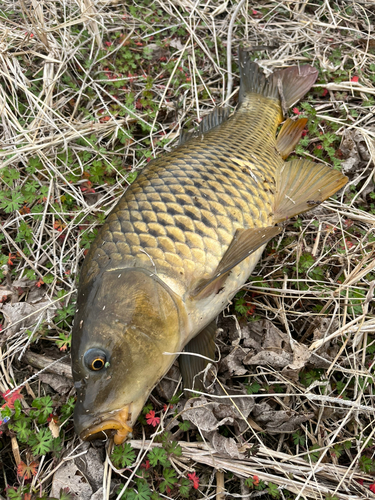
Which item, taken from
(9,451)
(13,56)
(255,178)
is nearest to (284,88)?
(255,178)

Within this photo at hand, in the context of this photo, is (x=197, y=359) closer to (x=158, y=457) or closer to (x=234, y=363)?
(x=234, y=363)

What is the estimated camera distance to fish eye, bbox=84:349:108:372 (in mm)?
1675

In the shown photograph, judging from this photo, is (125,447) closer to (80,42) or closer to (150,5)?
(80,42)

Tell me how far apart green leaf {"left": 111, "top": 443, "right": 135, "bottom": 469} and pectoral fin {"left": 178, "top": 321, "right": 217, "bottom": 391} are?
0.46 metres

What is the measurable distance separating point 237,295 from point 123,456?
3.84 ft

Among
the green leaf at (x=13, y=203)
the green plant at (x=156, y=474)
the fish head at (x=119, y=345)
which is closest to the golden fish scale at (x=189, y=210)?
the fish head at (x=119, y=345)

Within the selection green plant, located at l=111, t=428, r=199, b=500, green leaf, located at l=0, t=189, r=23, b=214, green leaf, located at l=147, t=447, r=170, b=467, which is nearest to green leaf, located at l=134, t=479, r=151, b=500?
green plant, located at l=111, t=428, r=199, b=500

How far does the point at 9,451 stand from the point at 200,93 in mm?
3297

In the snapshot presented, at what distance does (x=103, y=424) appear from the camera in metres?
1.64

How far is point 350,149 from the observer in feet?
10.6

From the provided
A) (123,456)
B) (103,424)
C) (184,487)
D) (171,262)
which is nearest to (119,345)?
(103,424)

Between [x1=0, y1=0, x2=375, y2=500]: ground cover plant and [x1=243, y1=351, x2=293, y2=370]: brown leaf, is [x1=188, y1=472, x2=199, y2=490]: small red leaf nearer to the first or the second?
[x1=0, y1=0, x2=375, y2=500]: ground cover plant

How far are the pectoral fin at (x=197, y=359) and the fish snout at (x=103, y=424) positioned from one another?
522 mm

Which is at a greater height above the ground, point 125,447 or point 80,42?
point 80,42
